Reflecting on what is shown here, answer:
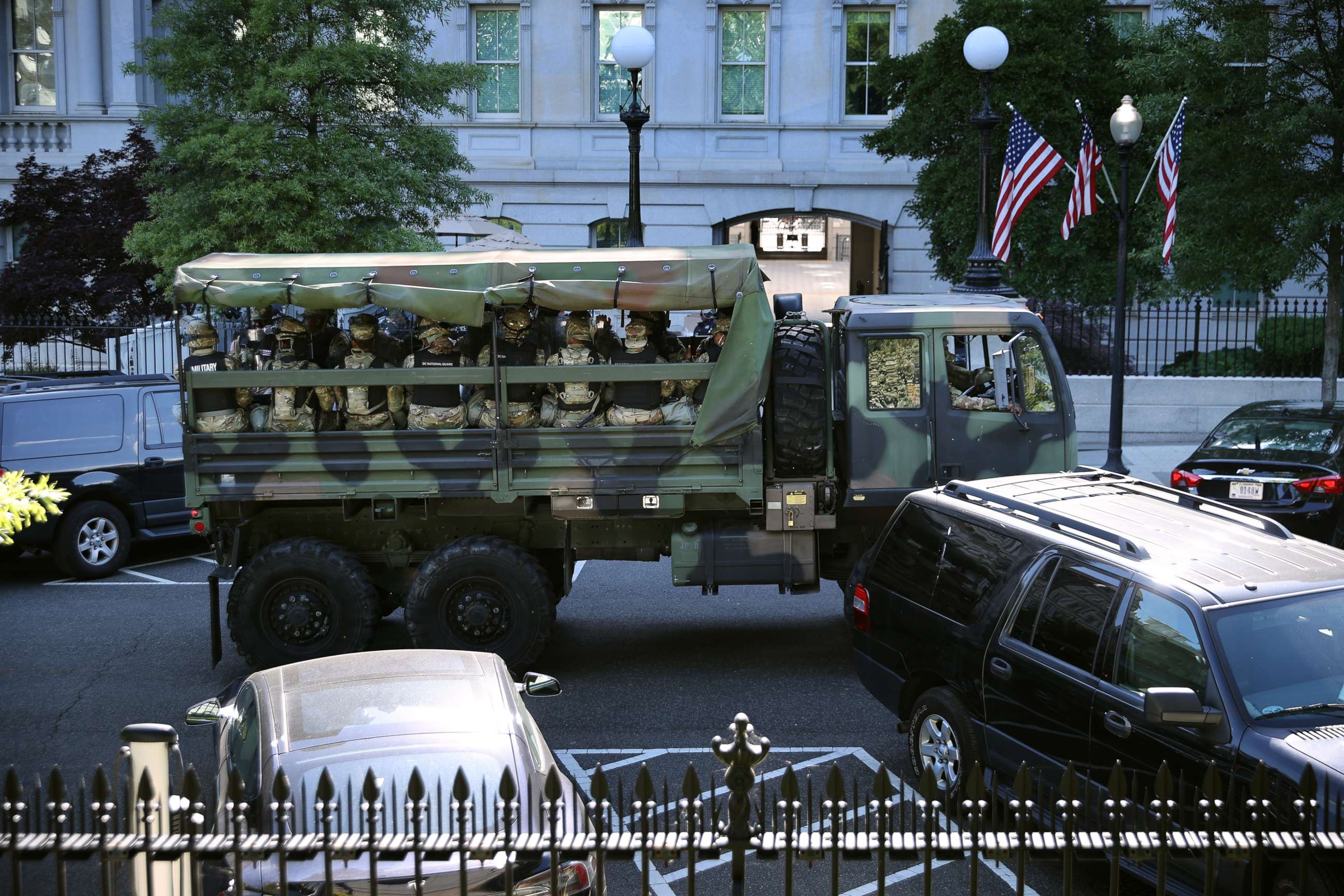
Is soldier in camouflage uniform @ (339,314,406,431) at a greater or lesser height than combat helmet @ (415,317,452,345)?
lesser

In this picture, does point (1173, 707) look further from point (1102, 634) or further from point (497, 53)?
point (497, 53)

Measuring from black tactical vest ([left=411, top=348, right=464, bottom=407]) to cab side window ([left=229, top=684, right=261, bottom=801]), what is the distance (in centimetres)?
341

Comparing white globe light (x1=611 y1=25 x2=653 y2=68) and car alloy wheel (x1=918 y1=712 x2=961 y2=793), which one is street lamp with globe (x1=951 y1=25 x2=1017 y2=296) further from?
car alloy wheel (x1=918 y1=712 x2=961 y2=793)

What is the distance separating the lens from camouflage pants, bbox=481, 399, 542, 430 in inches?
372

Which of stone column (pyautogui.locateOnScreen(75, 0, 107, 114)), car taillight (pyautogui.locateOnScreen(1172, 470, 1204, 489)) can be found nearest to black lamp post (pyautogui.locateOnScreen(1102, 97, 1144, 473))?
car taillight (pyautogui.locateOnScreen(1172, 470, 1204, 489))

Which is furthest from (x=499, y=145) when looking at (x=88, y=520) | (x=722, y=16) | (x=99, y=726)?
(x=99, y=726)

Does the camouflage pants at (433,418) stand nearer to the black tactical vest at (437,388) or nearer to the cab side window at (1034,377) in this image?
the black tactical vest at (437,388)

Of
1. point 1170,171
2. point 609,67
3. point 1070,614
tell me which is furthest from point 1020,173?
point 609,67

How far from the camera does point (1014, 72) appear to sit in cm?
2159

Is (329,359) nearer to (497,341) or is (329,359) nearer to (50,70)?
(497,341)

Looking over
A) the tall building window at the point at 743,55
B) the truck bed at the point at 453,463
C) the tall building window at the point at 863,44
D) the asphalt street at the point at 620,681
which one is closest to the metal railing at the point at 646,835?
the asphalt street at the point at 620,681

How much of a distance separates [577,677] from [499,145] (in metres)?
21.0

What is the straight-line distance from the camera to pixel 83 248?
79.4ft

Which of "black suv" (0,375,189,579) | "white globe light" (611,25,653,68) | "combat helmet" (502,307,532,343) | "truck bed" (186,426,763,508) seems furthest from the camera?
"white globe light" (611,25,653,68)
